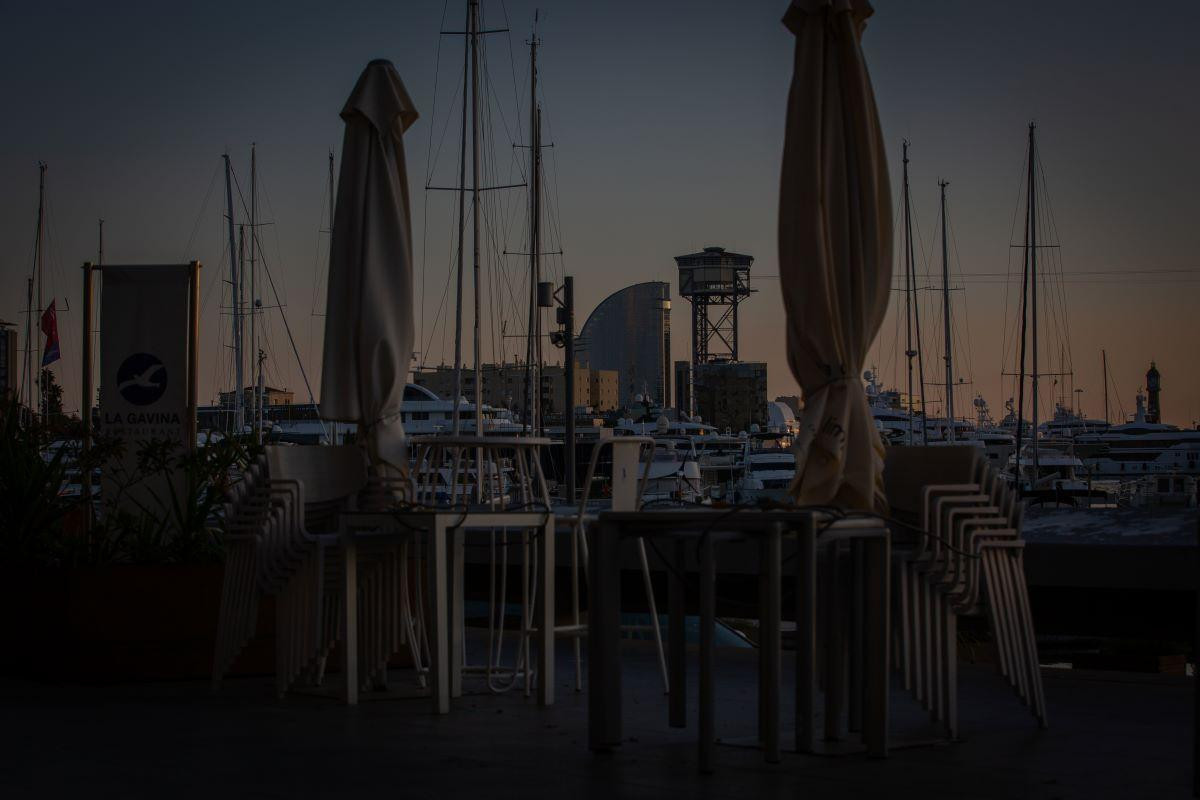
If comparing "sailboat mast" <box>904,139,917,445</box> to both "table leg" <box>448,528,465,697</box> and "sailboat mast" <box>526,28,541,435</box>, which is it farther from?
"table leg" <box>448,528,465,697</box>

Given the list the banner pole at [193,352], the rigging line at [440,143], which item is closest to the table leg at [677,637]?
the banner pole at [193,352]

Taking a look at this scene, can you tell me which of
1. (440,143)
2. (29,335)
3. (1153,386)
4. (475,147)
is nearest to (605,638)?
(475,147)

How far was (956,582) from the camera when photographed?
13.6 ft

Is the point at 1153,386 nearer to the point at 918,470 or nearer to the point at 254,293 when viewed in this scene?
the point at 254,293

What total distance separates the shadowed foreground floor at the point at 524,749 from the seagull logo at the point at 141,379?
7.82ft

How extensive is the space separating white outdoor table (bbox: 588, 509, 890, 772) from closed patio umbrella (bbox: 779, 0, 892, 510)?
310mm

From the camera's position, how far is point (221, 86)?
16.4 meters

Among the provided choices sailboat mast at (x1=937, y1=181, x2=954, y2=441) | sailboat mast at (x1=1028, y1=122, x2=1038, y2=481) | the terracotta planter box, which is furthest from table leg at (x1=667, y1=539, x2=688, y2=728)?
sailboat mast at (x1=937, y1=181, x2=954, y2=441)

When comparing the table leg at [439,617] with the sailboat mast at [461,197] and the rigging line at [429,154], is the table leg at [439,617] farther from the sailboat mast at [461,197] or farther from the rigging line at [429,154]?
the sailboat mast at [461,197]

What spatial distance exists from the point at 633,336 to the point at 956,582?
99.0 m

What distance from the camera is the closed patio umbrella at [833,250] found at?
4.29m

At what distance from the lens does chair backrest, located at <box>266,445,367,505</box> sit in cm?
543

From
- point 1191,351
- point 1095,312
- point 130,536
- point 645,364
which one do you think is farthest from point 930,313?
point 645,364

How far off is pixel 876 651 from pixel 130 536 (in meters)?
4.05
